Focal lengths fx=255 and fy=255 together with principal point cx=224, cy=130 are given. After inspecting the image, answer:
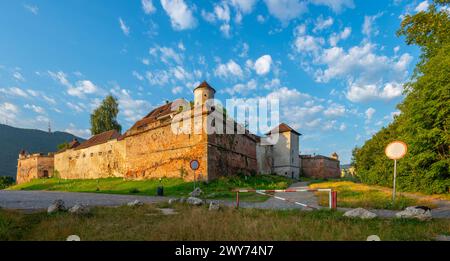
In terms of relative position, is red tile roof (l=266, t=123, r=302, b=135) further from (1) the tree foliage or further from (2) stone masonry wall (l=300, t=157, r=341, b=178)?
(1) the tree foliage

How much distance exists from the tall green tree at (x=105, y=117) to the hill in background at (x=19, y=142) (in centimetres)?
6577

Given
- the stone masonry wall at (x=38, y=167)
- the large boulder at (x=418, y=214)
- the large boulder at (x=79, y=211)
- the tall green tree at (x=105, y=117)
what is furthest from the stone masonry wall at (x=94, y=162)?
the large boulder at (x=418, y=214)

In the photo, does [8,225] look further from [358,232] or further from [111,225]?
[358,232]

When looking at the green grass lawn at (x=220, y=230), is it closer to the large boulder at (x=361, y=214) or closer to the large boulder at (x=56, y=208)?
the large boulder at (x=361, y=214)

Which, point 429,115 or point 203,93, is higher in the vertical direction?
point 203,93

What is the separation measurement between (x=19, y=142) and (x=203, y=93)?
387 feet

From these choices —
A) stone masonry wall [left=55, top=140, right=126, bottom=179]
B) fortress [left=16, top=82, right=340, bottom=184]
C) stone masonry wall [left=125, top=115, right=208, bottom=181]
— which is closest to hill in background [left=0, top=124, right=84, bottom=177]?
fortress [left=16, top=82, right=340, bottom=184]

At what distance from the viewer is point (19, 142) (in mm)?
110812

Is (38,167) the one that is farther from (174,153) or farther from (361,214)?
(361,214)

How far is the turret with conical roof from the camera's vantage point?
1220 inches

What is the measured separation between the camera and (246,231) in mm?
5520

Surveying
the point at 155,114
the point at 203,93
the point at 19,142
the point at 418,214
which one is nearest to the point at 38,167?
the point at 155,114

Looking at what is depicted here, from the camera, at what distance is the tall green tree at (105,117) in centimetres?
5000
